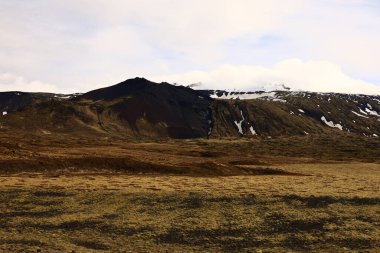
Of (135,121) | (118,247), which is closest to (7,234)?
(118,247)

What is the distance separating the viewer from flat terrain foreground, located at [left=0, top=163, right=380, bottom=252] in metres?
19.5

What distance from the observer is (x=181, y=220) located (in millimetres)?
23844

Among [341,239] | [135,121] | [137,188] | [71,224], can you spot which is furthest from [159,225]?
[135,121]

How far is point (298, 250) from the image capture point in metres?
18.6

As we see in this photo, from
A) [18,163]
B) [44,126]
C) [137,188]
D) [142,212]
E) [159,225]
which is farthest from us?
[44,126]

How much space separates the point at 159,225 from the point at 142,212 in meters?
3.18

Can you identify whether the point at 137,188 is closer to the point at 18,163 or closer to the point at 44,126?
the point at 18,163

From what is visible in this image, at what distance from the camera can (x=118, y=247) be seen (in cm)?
1908

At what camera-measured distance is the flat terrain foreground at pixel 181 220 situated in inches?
767

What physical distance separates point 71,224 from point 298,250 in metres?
12.1

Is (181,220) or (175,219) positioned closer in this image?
(181,220)

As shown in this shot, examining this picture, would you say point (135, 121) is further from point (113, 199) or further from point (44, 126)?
point (113, 199)

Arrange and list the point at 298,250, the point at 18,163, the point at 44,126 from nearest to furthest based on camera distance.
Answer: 1. the point at 298,250
2. the point at 18,163
3. the point at 44,126

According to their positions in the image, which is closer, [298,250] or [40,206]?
[298,250]
